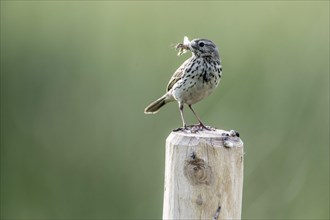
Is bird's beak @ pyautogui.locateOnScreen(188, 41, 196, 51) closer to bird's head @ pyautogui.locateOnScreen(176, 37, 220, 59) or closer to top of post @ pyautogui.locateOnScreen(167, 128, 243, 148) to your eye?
bird's head @ pyautogui.locateOnScreen(176, 37, 220, 59)

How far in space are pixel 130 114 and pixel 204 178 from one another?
232 centimetres

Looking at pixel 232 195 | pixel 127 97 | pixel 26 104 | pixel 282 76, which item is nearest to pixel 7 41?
pixel 26 104

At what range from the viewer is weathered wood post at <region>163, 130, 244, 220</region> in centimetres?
244

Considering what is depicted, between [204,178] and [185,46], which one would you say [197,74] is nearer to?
[185,46]

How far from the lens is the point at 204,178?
7.98 feet

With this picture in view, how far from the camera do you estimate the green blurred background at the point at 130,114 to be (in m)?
4.68

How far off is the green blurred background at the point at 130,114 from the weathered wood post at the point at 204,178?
2110mm

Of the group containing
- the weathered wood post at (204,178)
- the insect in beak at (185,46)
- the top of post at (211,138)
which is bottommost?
the weathered wood post at (204,178)

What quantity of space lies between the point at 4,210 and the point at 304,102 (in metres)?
2.14

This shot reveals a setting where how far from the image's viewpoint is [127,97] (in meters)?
4.73

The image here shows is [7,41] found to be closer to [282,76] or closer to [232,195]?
[282,76]

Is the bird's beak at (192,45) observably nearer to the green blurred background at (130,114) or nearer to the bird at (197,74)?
the bird at (197,74)

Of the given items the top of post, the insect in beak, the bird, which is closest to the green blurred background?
the bird

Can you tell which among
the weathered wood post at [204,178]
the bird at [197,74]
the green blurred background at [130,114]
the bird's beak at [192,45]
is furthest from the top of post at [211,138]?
the green blurred background at [130,114]
